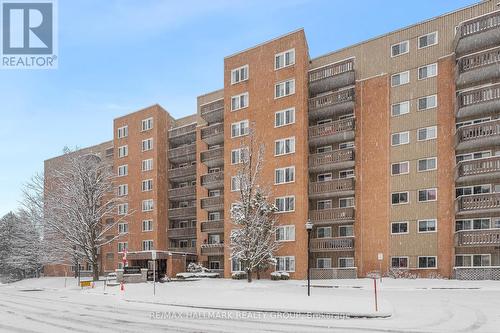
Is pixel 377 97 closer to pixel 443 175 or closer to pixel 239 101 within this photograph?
pixel 443 175

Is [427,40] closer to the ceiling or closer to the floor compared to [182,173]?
closer to the ceiling

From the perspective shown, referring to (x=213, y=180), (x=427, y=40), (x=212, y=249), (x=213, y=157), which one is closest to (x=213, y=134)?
(x=213, y=157)

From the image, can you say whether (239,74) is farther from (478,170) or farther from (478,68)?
(478,170)

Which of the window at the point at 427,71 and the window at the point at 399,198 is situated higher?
the window at the point at 427,71

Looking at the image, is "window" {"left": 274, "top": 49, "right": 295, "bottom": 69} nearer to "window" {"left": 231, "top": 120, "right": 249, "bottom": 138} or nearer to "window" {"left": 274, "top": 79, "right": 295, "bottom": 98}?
"window" {"left": 274, "top": 79, "right": 295, "bottom": 98}

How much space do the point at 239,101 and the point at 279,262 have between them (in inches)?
634

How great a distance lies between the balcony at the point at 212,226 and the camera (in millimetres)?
46281

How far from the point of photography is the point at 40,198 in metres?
53.6

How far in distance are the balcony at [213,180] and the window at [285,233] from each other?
9.55 metres

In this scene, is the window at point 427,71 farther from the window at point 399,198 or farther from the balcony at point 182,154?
the balcony at point 182,154

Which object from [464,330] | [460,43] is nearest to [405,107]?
[460,43]

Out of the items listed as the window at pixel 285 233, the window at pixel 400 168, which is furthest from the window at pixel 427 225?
the window at pixel 285 233

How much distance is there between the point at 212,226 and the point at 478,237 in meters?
24.6

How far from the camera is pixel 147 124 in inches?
2344
